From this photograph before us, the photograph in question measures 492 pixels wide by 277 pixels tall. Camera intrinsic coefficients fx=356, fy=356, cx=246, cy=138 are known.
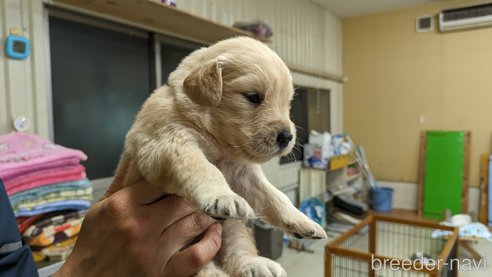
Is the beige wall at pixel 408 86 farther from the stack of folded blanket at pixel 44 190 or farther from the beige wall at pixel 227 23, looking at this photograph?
the stack of folded blanket at pixel 44 190

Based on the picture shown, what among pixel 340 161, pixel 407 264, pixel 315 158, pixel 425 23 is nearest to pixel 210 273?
pixel 407 264

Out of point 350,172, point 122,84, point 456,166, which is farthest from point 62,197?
point 456,166

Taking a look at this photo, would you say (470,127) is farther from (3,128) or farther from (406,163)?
(3,128)

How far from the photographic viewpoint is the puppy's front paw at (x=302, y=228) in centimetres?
88

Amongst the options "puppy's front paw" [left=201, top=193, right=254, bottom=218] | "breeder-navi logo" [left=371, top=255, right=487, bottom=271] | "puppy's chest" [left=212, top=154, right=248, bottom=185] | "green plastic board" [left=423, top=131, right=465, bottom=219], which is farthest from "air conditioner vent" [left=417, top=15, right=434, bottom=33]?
"puppy's front paw" [left=201, top=193, right=254, bottom=218]

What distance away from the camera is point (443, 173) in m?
5.32

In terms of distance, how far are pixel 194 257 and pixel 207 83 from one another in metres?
0.42

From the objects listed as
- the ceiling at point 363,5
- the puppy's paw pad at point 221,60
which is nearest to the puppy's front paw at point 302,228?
the puppy's paw pad at point 221,60

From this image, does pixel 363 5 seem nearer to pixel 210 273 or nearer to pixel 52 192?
pixel 52 192

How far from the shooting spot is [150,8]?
217 centimetres

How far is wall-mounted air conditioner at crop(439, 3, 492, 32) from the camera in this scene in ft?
16.4

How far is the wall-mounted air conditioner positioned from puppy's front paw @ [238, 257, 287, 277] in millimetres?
5628

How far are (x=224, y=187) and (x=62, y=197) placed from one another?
1215 millimetres

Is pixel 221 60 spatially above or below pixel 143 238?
above
